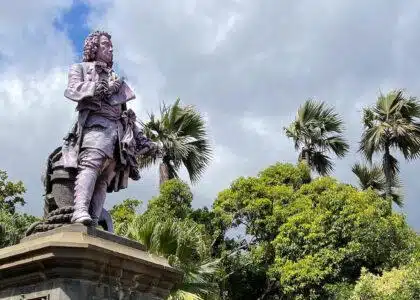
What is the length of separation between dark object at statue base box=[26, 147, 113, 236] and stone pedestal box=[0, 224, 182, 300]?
0.18m

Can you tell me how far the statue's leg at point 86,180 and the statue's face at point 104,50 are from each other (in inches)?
44.9

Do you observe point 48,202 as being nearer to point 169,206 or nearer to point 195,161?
point 169,206

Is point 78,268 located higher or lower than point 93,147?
lower

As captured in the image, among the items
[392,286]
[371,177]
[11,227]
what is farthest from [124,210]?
[371,177]

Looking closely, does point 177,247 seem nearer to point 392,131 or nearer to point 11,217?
point 11,217

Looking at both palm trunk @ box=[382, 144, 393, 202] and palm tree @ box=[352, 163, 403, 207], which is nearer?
palm trunk @ box=[382, 144, 393, 202]

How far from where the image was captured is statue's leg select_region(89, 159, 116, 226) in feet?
22.2

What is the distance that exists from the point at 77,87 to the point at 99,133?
516 mm

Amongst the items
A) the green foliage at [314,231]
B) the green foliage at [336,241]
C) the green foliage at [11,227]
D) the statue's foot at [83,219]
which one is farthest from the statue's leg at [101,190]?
the green foliage at [336,241]

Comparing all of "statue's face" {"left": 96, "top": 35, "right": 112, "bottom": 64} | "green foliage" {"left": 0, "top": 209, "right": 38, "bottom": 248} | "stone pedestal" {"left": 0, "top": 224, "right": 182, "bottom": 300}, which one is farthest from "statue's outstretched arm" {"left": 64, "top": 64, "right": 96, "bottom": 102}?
"green foliage" {"left": 0, "top": 209, "right": 38, "bottom": 248}

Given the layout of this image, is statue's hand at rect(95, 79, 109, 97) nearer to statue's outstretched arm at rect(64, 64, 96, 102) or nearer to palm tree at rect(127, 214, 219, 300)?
statue's outstretched arm at rect(64, 64, 96, 102)

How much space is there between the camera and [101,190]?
688cm

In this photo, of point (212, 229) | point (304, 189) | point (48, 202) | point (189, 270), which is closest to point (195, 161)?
point (212, 229)

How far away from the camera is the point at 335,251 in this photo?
67.2 feet
